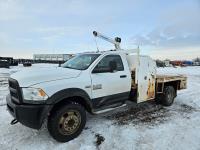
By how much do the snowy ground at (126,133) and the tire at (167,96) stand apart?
77cm

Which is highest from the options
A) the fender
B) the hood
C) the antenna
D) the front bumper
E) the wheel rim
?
the antenna

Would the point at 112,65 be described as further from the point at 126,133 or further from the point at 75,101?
the point at 126,133

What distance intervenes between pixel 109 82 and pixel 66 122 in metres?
1.60

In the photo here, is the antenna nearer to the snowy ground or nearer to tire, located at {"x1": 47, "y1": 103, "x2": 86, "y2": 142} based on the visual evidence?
the snowy ground

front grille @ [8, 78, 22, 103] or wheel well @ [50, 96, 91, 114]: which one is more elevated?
front grille @ [8, 78, 22, 103]

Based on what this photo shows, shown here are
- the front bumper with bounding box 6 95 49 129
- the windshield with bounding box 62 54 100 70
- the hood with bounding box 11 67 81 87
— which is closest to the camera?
the front bumper with bounding box 6 95 49 129

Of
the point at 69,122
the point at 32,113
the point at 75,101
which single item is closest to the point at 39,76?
the point at 32,113

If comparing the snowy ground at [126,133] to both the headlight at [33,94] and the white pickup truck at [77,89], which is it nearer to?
the white pickup truck at [77,89]

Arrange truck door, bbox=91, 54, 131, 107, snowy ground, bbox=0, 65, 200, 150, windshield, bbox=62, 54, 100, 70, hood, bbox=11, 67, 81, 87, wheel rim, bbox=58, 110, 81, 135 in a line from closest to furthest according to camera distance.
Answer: hood, bbox=11, 67, 81, 87 → snowy ground, bbox=0, 65, 200, 150 → wheel rim, bbox=58, 110, 81, 135 → truck door, bbox=91, 54, 131, 107 → windshield, bbox=62, 54, 100, 70

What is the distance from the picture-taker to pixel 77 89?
16.0 ft

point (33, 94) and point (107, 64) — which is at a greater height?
point (107, 64)

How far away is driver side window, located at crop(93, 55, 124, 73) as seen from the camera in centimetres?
546

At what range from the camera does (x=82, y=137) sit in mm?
4895

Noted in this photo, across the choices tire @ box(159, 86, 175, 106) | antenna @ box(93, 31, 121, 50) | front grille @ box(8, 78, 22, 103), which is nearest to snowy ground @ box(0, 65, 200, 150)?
tire @ box(159, 86, 175, 106)
